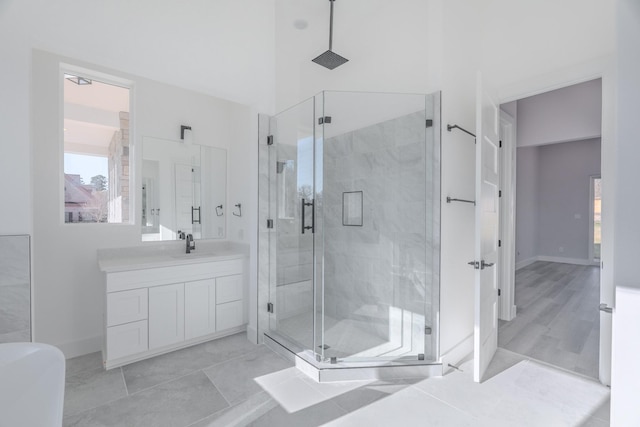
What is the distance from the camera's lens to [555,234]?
7.32 meters

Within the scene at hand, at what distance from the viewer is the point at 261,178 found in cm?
307

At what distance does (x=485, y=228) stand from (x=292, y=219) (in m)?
1.84

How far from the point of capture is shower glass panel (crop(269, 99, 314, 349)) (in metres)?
3.06

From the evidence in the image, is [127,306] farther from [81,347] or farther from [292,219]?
[292,219]

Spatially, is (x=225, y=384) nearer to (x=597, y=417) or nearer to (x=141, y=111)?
(x=597, y=417)

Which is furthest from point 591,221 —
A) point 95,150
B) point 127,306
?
point 95,150

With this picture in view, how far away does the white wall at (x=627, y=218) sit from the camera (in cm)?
Result: 100

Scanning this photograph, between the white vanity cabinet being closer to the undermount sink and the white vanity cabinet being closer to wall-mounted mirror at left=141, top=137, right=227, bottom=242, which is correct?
the undermount sink

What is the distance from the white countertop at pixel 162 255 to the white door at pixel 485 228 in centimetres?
231

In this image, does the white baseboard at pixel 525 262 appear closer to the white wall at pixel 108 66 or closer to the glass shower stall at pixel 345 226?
the glass shower stall at pixel 345 226

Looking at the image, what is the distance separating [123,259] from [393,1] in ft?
11.8

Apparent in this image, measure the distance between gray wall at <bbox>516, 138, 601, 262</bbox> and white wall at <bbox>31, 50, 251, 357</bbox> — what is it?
23.9ft

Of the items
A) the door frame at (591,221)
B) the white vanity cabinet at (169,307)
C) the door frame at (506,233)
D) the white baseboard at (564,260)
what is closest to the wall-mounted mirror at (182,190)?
the white vanity cabinet at (169,307)

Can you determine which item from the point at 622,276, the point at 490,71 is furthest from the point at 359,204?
the point at 622,276
